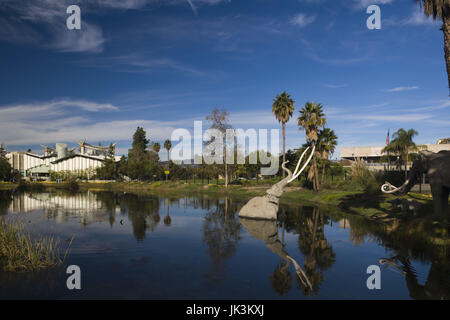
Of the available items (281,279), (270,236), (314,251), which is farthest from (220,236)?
(281,279)

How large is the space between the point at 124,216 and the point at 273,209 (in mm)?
12508

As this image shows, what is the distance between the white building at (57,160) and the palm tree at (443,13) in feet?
279

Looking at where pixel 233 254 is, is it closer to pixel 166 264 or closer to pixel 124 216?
pixel 166 264

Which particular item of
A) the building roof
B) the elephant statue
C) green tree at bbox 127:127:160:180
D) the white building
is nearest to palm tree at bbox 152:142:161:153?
green tree at bbox 127:127:160:180

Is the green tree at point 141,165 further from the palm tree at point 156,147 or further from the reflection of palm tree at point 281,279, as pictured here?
the reflection of palm tree at point 281,279

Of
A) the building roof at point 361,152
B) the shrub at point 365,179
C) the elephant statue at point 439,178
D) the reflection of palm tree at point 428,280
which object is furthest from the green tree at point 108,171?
the reflection of palm tree at point 428,280

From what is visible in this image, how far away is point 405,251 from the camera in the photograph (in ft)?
50.5

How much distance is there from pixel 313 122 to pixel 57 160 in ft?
285

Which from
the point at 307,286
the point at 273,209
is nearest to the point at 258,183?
the point at 273,209

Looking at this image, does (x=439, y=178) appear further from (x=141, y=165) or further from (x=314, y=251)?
(x=141, y=165)

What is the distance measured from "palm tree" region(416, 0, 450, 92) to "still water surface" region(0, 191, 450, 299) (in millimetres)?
9247

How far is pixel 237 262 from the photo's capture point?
13945 millimetres

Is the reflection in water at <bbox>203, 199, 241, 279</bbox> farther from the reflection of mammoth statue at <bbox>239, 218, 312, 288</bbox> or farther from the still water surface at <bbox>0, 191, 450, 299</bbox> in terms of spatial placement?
the reflection of mammoth statue at <bbox>239, 218, 312, 288</bbox>
